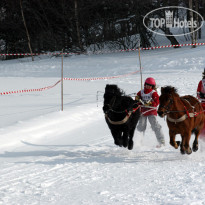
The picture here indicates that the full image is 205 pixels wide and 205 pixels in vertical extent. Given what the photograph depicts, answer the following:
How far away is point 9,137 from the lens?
870 centimetres

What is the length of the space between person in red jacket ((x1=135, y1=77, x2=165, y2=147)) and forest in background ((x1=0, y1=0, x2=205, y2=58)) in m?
22.4

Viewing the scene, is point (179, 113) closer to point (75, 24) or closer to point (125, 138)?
point (125, 138)

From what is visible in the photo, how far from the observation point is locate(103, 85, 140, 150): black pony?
269 inches

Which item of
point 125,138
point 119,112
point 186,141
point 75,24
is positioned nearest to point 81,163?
point 125,138

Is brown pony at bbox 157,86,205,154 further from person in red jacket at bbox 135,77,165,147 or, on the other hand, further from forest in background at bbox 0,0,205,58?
forest in background at bbox 0,0,205,58

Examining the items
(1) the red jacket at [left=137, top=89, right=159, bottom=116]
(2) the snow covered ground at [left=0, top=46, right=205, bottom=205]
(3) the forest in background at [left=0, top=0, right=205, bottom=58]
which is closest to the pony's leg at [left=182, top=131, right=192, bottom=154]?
(2) the snow covered ground at [left=0, top=46, right=205, bottom=205]

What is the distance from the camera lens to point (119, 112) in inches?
275

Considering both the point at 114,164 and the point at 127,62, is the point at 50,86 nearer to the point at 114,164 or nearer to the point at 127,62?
the point at 127,62

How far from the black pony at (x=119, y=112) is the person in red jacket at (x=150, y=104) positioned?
1.42 feet

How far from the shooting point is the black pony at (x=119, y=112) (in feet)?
22.4

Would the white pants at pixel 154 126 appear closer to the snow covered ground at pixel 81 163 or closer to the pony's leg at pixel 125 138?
the snow covered ground at pixel 81 163

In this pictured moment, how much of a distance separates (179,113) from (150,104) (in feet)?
4.11

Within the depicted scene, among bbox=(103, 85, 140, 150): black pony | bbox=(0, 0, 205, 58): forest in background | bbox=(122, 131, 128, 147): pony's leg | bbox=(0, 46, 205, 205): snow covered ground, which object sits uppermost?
bbox=(0, 0, 205, 58): forest in background

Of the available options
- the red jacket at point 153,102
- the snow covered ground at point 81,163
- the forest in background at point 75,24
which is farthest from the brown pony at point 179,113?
the forest in background at point 75,24
